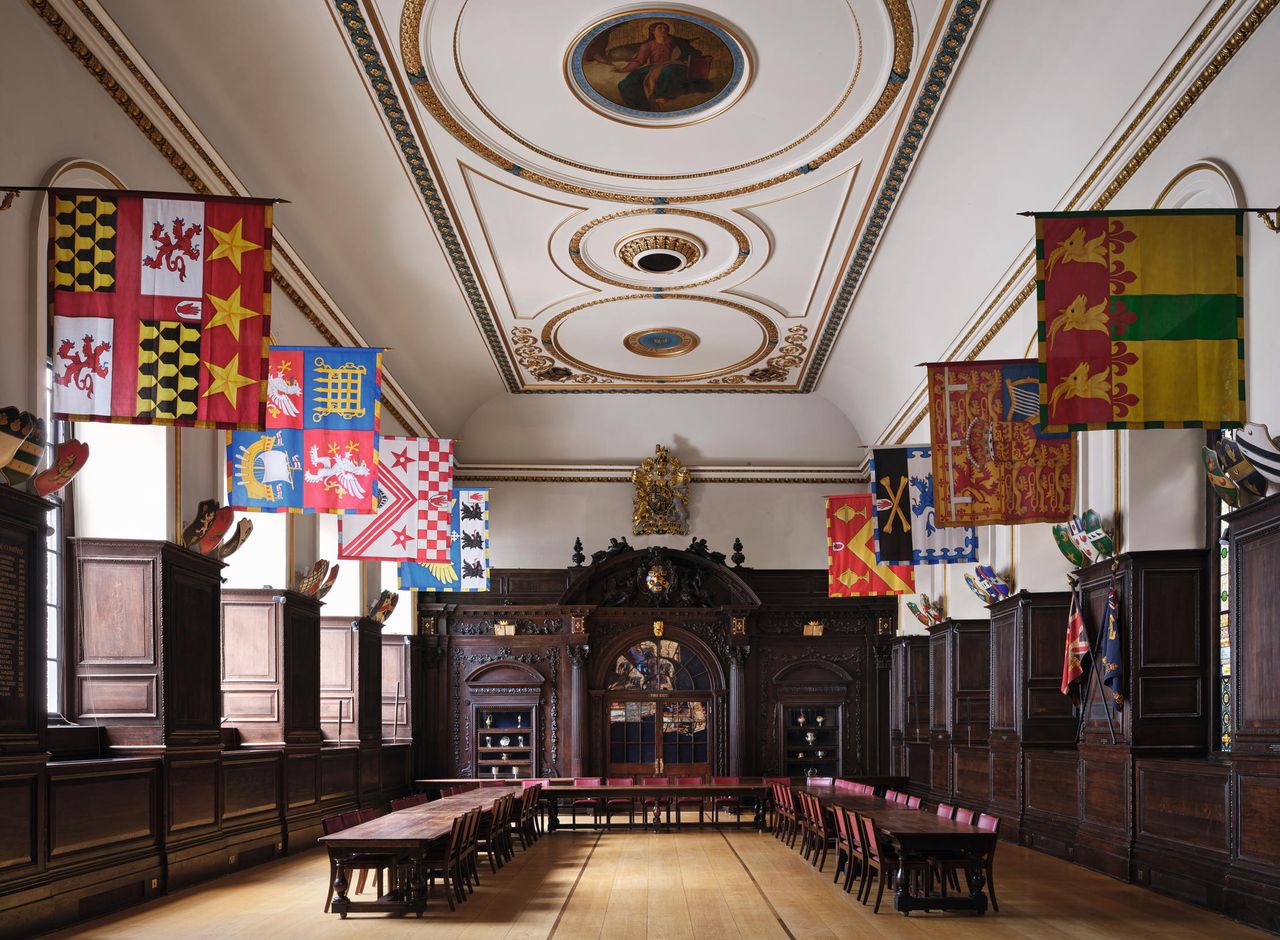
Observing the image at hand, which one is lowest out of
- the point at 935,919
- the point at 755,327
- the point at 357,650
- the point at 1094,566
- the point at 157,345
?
the point at 935,919

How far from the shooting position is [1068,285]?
8.47m

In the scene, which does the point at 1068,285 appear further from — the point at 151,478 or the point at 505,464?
the point at 505,464

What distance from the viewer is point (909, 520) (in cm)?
1625

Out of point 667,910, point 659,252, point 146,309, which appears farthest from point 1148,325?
point 659,252

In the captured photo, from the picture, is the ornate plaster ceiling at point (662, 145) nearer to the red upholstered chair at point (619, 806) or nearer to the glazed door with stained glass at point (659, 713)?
the glazed door with stained glass at point (659, 713)

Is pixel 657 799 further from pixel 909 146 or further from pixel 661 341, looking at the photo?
pixel 909 146

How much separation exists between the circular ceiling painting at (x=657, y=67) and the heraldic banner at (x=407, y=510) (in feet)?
16.2

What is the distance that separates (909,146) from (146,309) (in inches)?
339

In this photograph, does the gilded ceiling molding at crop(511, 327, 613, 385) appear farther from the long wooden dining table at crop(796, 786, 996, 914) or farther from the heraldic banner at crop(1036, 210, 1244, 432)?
the heraldic banner at crop(1036, 210, 1244, 432)

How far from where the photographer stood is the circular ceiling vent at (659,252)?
1695cm

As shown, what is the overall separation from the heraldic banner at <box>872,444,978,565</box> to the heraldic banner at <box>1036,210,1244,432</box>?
7.83m

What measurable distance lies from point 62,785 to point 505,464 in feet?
53.6

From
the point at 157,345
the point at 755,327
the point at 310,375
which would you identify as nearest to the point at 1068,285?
the point at 157,345

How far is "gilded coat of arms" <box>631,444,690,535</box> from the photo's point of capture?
24.7 metres
